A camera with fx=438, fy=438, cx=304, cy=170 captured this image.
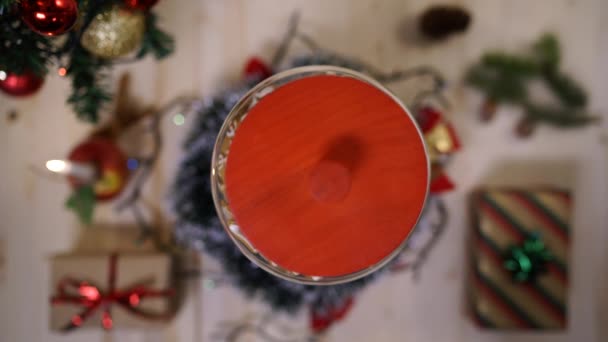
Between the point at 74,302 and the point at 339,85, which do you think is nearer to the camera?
the point at 339,85

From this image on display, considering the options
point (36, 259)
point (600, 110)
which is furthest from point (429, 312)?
point (36, 259)

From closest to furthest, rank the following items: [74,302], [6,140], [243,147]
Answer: [243,147] < [74,302] < [6,140]

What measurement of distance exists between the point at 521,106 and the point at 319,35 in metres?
0.47

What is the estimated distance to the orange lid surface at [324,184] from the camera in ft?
1.80

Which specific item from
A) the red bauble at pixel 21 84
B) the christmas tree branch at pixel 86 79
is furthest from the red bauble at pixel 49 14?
the red bauble at pixel 21 84

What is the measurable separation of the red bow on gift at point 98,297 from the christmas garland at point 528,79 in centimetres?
79

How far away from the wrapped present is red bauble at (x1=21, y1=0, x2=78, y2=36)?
2.58 feet

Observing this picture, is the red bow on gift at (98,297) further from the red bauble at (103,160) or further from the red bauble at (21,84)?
the red bauble at (21,84)

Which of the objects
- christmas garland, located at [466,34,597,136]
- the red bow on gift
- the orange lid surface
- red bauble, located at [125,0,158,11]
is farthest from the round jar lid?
christmas garland, located at [466,34,597,136]

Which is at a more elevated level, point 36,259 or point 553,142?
point 553,142

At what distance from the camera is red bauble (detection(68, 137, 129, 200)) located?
0.89 m

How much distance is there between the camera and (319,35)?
0.96 meters

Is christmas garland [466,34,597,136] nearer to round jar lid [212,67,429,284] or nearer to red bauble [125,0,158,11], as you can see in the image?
round jar lid [212,67,429,284]

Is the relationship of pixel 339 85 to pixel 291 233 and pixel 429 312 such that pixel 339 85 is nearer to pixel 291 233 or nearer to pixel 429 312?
pixel 291 233
